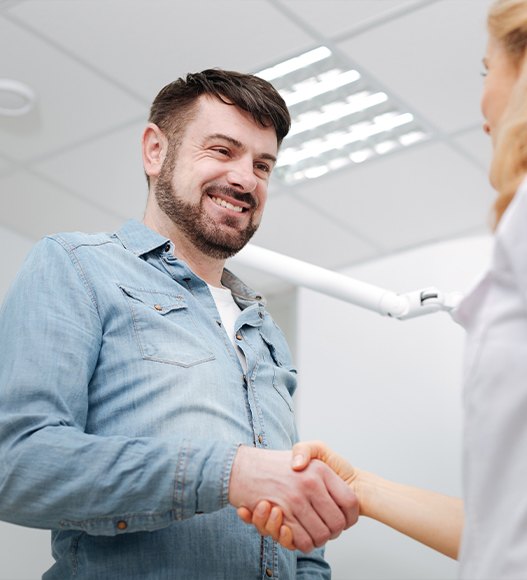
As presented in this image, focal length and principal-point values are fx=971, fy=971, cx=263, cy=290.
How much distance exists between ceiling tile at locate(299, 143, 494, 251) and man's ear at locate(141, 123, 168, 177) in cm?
171

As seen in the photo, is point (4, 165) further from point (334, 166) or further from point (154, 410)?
point (154, 410)

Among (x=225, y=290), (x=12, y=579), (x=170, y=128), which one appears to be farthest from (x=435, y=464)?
(x=12, y=579)

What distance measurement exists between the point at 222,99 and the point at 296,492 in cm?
76

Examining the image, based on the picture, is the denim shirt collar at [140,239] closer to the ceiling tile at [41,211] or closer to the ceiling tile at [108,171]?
the ceiling tile at [108,171]

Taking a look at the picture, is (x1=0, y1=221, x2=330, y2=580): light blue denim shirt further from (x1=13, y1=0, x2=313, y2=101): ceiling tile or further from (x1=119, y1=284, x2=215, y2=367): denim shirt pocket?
(x1=13, y1=0, x2=313, y2=101): ceiling tile

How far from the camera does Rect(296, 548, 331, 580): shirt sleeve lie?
147 centimetres

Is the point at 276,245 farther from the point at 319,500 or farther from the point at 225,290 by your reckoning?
the point at 319,500

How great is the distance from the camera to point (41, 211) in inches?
151

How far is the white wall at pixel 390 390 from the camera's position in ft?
5.35

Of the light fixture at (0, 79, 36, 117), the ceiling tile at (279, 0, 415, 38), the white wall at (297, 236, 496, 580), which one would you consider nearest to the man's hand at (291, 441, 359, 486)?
the white wall at (297, 236, 496, 580)

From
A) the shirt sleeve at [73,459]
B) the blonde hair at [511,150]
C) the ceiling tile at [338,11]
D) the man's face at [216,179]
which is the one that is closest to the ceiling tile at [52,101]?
the ceiling tile at [338,11]

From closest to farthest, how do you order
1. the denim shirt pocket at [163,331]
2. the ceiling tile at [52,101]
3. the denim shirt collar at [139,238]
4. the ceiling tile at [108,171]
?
the denim shirt pocket at [163,331] < the denim shirt collar at [139,238] < the ceiling tile at [52,101] < the ceiling tile at [108,171]

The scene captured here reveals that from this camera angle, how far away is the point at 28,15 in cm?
266

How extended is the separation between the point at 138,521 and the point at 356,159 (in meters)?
2.43
